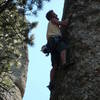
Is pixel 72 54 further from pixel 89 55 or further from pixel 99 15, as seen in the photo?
pixel 99 15

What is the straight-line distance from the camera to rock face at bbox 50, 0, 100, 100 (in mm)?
3236

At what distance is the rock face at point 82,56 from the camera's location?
3.24m

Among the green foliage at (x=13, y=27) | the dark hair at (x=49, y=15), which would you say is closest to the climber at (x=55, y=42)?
the dark hair at (x=49, y=15)

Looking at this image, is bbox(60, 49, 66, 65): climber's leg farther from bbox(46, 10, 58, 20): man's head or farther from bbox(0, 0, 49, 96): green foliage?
bbox(0, 0, 49, 96): green foliage

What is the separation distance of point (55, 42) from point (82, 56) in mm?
1014

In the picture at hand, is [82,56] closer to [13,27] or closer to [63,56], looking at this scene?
[63,56]

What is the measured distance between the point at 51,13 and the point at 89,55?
171 cm

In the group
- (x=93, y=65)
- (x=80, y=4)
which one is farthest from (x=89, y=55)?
(x=80, y=4)

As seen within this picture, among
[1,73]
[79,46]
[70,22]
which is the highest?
[70,22]

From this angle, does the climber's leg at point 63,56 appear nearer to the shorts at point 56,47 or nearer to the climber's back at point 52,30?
the shorts at point 56,47

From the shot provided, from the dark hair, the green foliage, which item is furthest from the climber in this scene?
the green foliage

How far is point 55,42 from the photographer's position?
14.7 feet

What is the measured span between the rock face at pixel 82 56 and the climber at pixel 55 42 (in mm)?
112

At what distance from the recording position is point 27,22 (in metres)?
10.0
